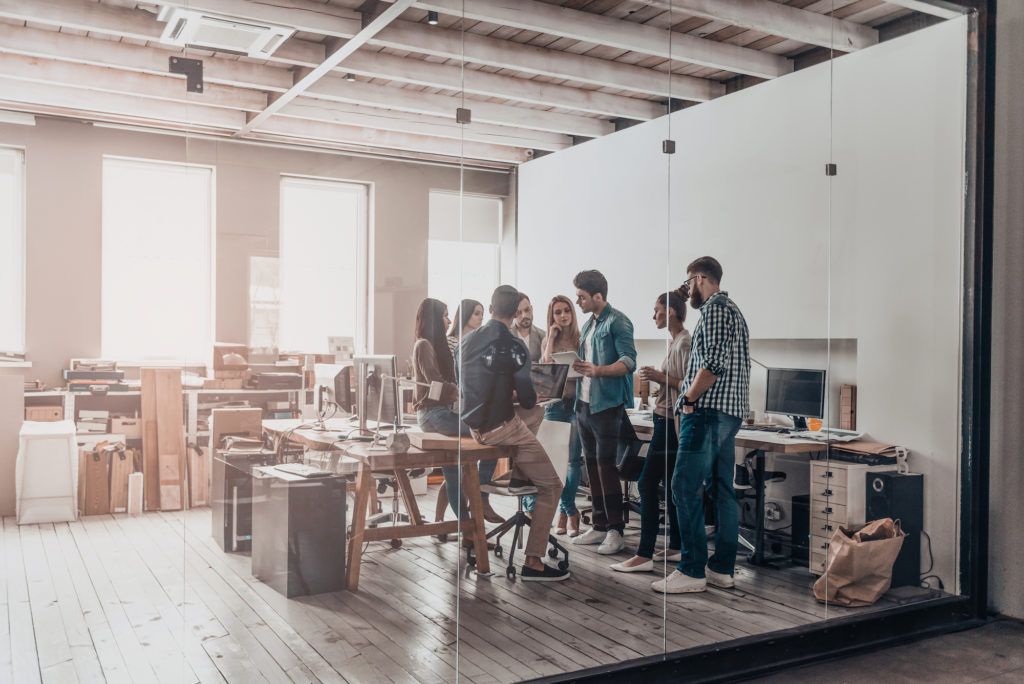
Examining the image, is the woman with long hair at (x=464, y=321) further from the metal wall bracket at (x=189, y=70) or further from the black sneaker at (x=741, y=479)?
the black sneaker at (x=741, y=479)

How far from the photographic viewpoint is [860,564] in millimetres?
4305

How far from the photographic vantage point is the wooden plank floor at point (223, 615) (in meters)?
2.78

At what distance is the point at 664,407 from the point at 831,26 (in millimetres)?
2068

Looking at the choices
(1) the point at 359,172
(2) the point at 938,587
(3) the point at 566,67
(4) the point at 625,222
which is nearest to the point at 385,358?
(1) the point at 359,172

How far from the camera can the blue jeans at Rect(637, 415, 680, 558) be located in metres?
3.66

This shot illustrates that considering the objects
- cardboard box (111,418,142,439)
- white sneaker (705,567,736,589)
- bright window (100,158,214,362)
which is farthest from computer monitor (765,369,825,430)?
cardboard box (111,418,142,439)

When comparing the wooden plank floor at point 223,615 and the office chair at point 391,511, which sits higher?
the office chair at point 391,511

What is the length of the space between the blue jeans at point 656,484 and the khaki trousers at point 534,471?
0.45 metres

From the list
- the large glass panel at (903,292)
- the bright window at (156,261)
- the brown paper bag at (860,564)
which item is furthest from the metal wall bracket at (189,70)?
the brown paper bag at (860,564)

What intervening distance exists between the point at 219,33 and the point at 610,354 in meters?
1.83

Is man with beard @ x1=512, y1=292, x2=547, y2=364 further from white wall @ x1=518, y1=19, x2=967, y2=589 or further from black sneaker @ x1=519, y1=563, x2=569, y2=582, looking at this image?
black sneaker @ x1=519, y1=563, x2=569, y2=582

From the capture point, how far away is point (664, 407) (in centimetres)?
374

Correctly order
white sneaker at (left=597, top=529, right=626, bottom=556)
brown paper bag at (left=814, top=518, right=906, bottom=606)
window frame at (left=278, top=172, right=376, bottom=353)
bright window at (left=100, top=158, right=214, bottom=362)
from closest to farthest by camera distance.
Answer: bright window at (left=100, top=158, right=214, bottom=362) < window frame at (left=278, top=172, right=376, bottom=353) < white sneaker at (left=597, top=529, right=626, bottom=556) < brown paper bag at (left=814, top=518, right=906, bottom=606)

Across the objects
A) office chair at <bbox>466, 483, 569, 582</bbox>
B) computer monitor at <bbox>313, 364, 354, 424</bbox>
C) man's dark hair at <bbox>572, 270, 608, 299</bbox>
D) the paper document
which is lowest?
office chair at <bbox>466, 483, 569, 582</bbox>
